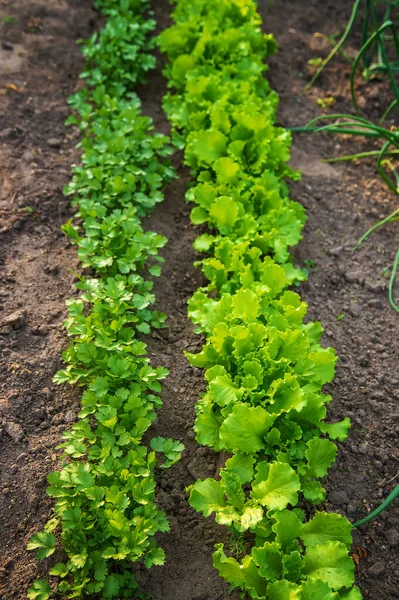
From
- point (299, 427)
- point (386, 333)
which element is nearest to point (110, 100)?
point (386, 333)

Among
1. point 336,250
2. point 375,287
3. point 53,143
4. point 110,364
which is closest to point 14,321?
point 110,364

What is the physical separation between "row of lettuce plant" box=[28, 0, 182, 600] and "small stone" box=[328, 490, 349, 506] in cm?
72

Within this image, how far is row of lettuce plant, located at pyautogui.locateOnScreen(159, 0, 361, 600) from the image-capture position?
2.26 meters

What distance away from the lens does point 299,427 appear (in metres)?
2.55

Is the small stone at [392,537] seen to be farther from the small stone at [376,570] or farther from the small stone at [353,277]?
the small stone at [353,277]

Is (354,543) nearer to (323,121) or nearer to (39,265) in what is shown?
(39,265)

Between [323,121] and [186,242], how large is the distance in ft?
5.69

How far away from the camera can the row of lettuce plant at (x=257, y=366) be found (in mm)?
2262

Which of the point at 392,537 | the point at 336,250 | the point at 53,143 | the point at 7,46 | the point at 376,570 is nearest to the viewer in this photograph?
the point at 376,570

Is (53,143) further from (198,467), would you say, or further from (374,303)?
(198,467)

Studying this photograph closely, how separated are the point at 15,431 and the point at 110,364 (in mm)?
517

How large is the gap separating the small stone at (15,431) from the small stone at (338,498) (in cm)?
141

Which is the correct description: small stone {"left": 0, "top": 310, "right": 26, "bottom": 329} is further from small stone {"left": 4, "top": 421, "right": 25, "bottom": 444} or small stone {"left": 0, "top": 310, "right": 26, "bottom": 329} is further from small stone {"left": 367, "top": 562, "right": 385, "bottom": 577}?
small stone {"left": 367, "top": 562, "right": 385, "bottom": 577}

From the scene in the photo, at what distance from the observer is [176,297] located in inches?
138
